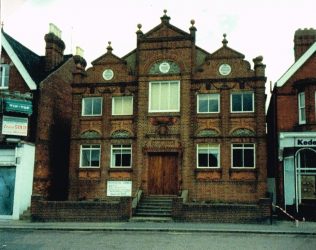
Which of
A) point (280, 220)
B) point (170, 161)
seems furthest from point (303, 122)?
point (170, 161)

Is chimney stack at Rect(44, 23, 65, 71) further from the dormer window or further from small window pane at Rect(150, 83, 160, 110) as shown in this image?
small window pane at Rect(150, 83, 160, 110)

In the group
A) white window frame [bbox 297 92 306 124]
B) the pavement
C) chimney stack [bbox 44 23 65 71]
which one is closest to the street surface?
the pavement

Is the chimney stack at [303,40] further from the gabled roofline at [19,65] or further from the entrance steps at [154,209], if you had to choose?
the gabled roofline at [19,65]

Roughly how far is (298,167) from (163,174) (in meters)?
7.42

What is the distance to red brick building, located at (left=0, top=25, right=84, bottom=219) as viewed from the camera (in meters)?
24.1

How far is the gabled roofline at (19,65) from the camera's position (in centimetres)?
2573

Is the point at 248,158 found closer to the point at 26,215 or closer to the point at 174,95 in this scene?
the point at 174,95

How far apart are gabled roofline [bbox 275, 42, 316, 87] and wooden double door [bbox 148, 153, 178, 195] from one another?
7165mm

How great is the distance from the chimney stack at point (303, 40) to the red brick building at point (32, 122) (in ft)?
43.2

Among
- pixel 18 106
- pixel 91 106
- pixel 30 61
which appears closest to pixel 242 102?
pixel 91 106

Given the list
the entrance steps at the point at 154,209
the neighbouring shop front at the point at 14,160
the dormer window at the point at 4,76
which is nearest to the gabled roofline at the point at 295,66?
the entrance steps at the point at 154,209

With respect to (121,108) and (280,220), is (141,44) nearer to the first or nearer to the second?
(121,108)

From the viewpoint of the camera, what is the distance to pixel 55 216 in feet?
71.2

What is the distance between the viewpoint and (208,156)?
24.7 m
